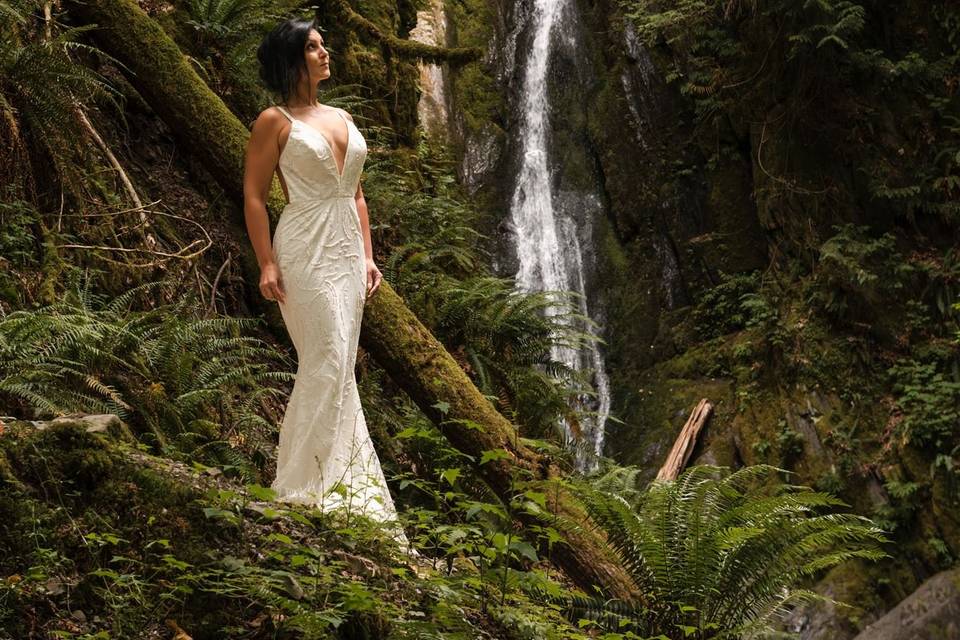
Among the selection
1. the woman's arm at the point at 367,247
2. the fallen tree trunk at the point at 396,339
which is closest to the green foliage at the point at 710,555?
the fallen tree trunk at the point at 396,339

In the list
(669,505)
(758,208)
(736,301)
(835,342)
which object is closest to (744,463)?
(835,342)

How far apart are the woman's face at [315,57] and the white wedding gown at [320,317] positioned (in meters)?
0.23

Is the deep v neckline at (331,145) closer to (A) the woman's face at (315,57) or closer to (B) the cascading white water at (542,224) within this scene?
(A) the woman's face at (315,57)

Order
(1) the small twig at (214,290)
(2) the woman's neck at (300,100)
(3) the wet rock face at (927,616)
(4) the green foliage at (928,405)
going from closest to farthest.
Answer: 1. (2) the woman's neck at (300,100)
2. (1) the small twig at (214,290)
3. (3) the wet rock face at (927,616)
4. (4) the green foliage at (928,405)

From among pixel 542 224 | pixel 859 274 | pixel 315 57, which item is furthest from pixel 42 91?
pixel 542 224

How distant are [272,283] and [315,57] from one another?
109 centimetres

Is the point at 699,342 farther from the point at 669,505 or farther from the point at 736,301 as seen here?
the point at 669,505

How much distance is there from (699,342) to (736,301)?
87cm

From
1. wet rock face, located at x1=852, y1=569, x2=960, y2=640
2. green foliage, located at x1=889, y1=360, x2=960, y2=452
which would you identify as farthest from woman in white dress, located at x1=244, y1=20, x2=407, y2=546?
green foliage, located at x1=889, y1=360, x2=960, y2=452

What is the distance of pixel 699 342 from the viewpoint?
48.1 ft

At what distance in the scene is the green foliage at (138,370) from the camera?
4.55 meters

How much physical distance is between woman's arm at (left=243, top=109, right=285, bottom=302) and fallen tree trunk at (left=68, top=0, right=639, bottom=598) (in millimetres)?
1010

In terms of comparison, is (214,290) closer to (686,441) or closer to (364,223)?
(364,223)

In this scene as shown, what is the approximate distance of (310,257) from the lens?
436 cm
